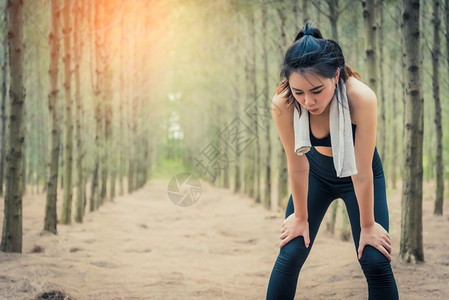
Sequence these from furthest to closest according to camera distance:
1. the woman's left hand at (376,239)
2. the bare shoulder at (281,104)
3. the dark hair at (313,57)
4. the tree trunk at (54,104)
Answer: the tree trunk at (54,104), the bare shoulder at (281,104), the woman's left hand at (376,239), the dark hair at (313,57)

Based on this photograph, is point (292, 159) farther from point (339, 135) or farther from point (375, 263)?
point (375, 263)

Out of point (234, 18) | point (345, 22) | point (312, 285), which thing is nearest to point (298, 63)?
point (312, 285)

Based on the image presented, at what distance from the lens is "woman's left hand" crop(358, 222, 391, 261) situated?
2.03 metres

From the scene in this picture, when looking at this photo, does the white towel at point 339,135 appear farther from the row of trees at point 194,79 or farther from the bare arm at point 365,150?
the row of trees at point 194,79

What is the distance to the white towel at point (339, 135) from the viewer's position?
200 centimetres

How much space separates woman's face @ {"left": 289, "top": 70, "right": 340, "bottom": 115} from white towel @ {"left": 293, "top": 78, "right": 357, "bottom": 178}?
64mm

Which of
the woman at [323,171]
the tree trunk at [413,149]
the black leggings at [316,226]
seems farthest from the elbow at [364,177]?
the tree trunk at [413,149]

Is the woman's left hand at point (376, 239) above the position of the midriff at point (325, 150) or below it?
below

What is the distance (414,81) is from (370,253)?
2.93m

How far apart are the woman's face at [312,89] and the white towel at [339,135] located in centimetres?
6

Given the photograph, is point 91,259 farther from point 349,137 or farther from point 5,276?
Answer: point 349,137

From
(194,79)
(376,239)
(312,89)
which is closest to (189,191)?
(376,239)

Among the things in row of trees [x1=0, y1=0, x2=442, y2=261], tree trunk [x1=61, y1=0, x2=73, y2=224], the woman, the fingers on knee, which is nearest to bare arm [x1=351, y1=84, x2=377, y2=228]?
the woman

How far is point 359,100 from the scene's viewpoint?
2.01 m
